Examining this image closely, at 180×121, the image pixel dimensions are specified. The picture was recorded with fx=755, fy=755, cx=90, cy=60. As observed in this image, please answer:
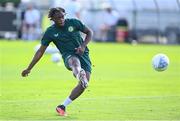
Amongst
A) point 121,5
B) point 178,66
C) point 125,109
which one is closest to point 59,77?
point 178,66

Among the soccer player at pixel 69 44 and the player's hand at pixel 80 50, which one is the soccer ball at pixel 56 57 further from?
the player's hand at pixel 80 50

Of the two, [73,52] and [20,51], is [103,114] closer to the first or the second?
[73,52]

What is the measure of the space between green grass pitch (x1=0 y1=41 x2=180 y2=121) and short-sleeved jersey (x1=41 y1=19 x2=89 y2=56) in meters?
1.30

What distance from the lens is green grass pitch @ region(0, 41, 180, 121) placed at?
14.3 meters

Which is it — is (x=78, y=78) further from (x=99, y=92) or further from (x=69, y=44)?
(x=99, y=92)

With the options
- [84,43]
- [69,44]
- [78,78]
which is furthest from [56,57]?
[78,78]

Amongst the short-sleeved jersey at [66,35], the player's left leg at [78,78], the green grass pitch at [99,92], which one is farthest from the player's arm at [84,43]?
the green grass pitch at [99,92]

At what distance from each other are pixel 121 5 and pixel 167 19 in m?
4.75

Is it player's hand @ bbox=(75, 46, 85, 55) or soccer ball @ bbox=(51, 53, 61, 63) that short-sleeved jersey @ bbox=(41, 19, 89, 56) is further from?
soccer ball @ bbox=(51, 53, 61, 63)

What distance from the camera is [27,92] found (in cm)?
1862

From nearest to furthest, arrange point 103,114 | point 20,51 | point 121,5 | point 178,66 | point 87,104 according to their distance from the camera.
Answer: point 103,114
point 87,104
point 178,66
point 20,51
point 121,5

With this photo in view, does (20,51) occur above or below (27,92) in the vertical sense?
below

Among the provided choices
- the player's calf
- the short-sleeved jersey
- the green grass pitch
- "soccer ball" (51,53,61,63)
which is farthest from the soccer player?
"soccer ball" (51,53,61,63)

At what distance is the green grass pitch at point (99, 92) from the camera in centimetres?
1430
